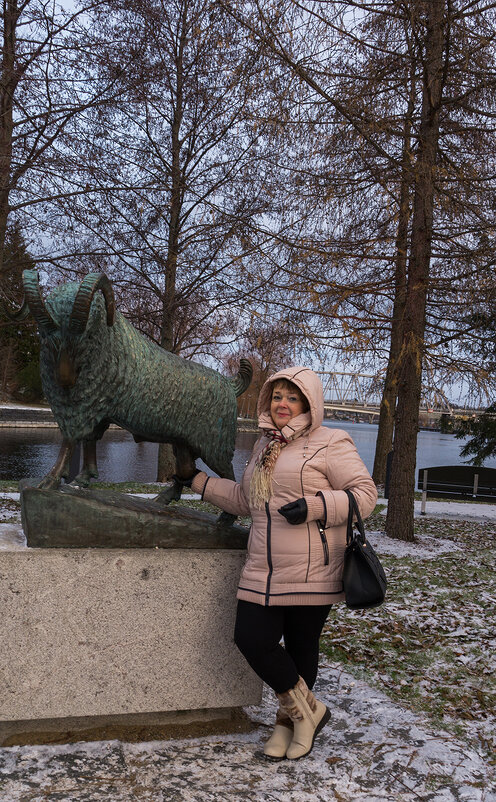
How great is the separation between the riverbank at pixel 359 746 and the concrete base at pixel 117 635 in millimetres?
151

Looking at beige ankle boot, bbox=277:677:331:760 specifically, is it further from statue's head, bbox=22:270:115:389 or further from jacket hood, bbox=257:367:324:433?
statue's head, bbox=22:270:115:389

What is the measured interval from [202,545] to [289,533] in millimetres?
611

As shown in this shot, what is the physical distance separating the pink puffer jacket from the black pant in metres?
0.08

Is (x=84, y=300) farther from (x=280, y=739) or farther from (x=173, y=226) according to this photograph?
(x=173, y=226)

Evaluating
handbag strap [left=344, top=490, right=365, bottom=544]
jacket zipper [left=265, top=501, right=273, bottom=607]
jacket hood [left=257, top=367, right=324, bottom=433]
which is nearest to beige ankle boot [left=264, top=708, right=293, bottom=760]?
jacket zipper [left=265, top=501, right=273, bottom=607]

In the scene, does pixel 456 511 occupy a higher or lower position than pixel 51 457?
higher

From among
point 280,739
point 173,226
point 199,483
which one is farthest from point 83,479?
point 173,226

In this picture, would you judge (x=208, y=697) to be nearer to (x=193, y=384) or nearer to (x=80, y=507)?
(x=80, y=507)

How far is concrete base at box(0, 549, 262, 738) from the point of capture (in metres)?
2.63

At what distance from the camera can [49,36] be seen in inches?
272

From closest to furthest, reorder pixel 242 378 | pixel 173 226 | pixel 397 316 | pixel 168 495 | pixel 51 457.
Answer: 1. pixel 168 495
2. pixel 242 378
3. pixel 397 316
4. pixel 173 226
5. pixel 51 457

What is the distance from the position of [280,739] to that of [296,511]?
108 cm

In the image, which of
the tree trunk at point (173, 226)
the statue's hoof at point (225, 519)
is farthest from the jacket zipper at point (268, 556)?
the tree trunk at point (173, 226)

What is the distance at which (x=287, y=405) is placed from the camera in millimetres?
2686
